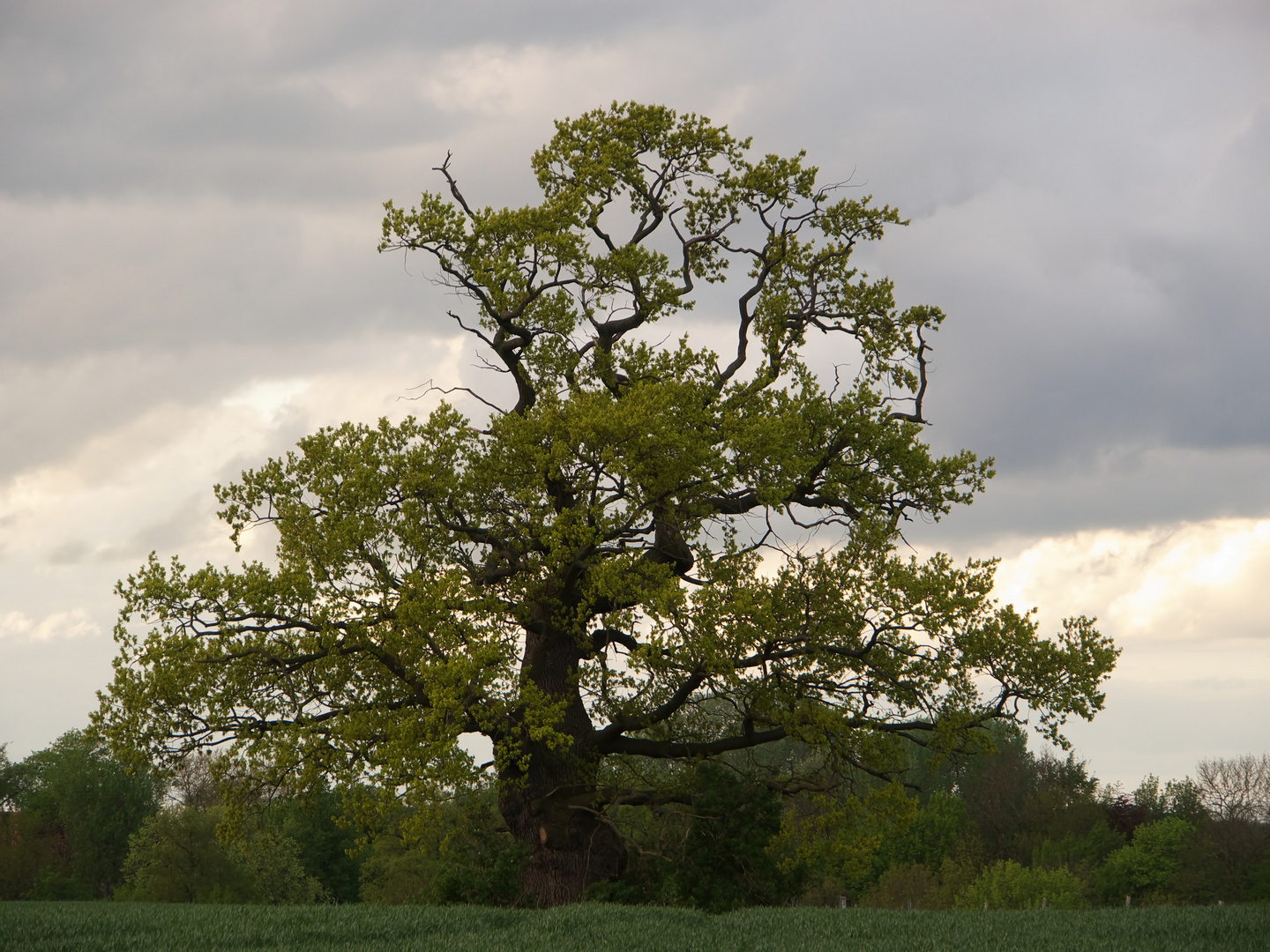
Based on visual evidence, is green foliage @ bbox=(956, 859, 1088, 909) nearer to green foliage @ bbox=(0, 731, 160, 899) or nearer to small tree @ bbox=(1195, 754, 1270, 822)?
small tree @ bbox=(1195, 754, 1270, 822)

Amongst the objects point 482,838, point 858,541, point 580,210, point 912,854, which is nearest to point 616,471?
point 858,541

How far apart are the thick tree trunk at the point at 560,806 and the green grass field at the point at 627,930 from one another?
668cm

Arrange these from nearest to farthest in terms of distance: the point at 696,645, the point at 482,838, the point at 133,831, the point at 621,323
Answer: the point at 696,645 < the point at 482,838 < the point at 621,323 < the point at 133,831

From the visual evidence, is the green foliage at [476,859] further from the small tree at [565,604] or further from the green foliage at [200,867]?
the green foliage at [200,867]

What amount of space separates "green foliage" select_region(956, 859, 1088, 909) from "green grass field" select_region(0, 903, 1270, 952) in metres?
38.3

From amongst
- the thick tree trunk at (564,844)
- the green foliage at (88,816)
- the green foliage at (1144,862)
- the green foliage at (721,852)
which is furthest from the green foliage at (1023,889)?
the green foliage at (88,816)

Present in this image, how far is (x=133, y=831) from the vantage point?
230 feet

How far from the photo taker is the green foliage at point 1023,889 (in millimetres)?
57000

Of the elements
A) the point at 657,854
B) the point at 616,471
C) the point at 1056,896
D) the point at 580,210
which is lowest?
the point at 1056,896

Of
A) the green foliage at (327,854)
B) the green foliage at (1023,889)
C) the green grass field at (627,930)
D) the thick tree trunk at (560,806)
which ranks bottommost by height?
the green foliage at (1023,889)

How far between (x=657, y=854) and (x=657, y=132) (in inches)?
784

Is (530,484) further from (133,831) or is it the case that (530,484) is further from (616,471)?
(133,831)

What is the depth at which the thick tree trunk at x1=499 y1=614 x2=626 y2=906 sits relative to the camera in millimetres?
28156

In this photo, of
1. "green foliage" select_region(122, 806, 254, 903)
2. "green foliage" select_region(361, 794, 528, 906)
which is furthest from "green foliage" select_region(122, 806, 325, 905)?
"green foliage" select_region(361, 794, 528, 906)
